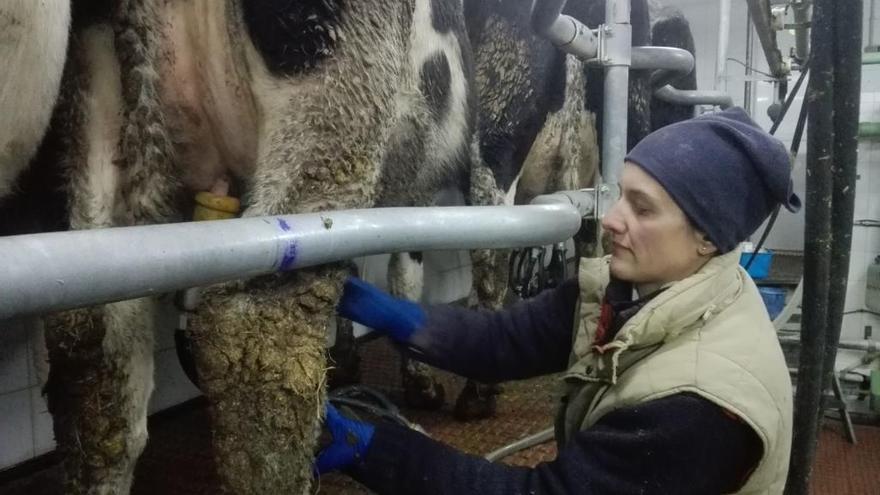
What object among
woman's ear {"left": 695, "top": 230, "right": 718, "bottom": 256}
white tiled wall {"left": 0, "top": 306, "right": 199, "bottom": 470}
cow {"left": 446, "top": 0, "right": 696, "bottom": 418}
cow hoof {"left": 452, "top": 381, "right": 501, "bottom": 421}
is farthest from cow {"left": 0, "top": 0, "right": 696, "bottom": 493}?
cow hoof {"left": 452, "top": 381, "right": 501, "bottom": 421}

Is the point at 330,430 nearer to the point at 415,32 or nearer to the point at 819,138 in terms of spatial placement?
the point at 819,138

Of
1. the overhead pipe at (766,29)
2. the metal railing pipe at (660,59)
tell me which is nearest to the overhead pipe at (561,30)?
the metal railing pipe at (660,59)

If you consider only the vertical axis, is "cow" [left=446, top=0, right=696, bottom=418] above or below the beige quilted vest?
above

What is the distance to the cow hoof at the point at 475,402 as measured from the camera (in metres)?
2.77

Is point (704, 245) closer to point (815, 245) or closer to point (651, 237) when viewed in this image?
point (651, 237)

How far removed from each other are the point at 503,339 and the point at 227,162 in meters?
0.70

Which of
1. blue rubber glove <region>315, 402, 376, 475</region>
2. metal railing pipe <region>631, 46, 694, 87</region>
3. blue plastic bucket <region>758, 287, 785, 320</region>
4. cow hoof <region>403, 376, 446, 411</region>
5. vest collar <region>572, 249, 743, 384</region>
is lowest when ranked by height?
blue plastic bucket <region>758, 287, 785, 320</region>

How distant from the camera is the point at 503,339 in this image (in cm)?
144

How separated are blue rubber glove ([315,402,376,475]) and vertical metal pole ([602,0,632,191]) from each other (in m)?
1.04

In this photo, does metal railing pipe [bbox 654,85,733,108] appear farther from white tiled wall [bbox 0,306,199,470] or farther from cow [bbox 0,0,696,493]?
white tiled wall [bbox 0,306,199,470]

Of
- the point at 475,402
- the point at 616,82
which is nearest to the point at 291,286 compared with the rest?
the point at 616,82

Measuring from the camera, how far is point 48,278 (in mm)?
663

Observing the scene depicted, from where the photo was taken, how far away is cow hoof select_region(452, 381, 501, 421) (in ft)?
9.10

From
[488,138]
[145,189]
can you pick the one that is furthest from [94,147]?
[488,138]
